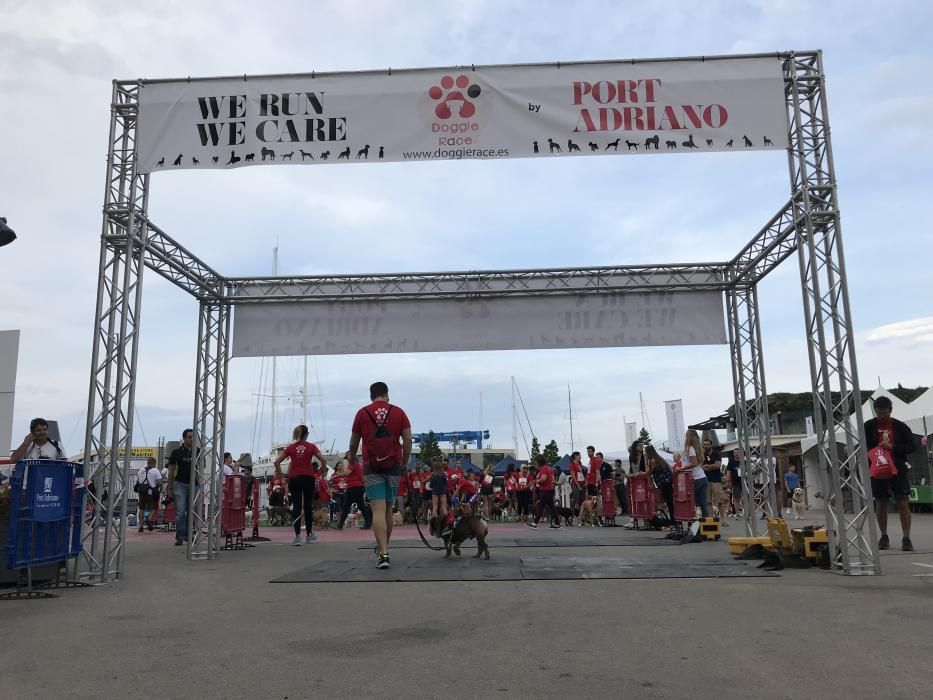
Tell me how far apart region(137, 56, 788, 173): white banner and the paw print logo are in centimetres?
1

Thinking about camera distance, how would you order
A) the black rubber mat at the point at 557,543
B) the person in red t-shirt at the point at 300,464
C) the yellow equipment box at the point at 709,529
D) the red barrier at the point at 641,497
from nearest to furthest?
1. the black rubber mat at the point at 557,543
2. the yellow equipment box at the point at 709,529
3. the person in red t-shirt at the point at 300,464
4. the red barrier at the point at 641,497

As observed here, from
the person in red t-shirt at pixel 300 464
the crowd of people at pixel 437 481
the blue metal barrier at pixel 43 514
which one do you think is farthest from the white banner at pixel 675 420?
the blue metal barrier at pixel 43 514

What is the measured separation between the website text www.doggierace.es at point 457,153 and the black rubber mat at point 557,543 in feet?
18.2

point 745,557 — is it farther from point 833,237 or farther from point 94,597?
point 94,597

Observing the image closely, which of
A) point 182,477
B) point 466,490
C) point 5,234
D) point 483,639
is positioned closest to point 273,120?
point 5,234

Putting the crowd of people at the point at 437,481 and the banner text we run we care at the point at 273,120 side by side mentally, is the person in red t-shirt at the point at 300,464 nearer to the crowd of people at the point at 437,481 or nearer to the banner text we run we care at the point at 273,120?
the crowd of people at the point at 437,481

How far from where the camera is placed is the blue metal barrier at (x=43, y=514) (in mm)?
6215

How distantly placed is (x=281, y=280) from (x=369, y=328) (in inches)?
61.6

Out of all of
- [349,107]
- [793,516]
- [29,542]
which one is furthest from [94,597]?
[793,516]

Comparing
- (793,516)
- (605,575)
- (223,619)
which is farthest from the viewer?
(793,516)

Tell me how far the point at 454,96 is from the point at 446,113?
0.24m

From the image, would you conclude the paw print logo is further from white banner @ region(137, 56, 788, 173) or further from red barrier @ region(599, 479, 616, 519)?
red barrier @ region(599, 479, 616, 519)

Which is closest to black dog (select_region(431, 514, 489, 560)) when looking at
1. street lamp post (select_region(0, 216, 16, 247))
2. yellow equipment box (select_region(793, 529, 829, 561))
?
yellow equipment box (select_region(793, 529, 829, 561))

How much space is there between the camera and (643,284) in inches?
436
